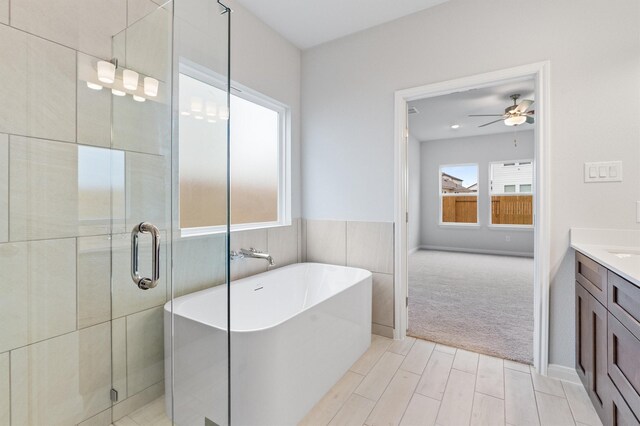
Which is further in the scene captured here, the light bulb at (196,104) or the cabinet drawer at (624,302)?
the light bulb at (196,104)

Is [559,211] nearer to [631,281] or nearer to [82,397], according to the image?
[631,281]

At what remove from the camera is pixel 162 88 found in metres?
1.65

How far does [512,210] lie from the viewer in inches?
252

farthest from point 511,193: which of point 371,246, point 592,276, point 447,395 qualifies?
point 447,395

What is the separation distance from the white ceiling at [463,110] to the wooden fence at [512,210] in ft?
4.82

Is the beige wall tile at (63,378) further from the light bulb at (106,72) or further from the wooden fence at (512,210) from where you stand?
the wooden fence at (512,210)

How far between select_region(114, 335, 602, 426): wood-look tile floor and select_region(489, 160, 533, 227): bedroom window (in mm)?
5196

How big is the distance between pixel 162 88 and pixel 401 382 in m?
2.31

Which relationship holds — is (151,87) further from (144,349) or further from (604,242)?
(604,242)

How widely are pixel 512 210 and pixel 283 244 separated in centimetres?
585

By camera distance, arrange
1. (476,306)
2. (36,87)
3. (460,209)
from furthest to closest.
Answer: (460,209)
(476,306)
(36,87)

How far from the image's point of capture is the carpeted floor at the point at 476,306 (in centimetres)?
243

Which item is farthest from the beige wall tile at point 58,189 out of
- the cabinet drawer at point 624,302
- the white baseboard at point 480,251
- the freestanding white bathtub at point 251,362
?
the white baseboard at point 480,251

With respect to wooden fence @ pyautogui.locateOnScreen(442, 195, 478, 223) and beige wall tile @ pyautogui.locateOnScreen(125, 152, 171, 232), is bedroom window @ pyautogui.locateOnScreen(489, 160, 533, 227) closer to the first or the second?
wooden fence @ pyautogui.locateOnScreen(442, 195, 478, 223)
